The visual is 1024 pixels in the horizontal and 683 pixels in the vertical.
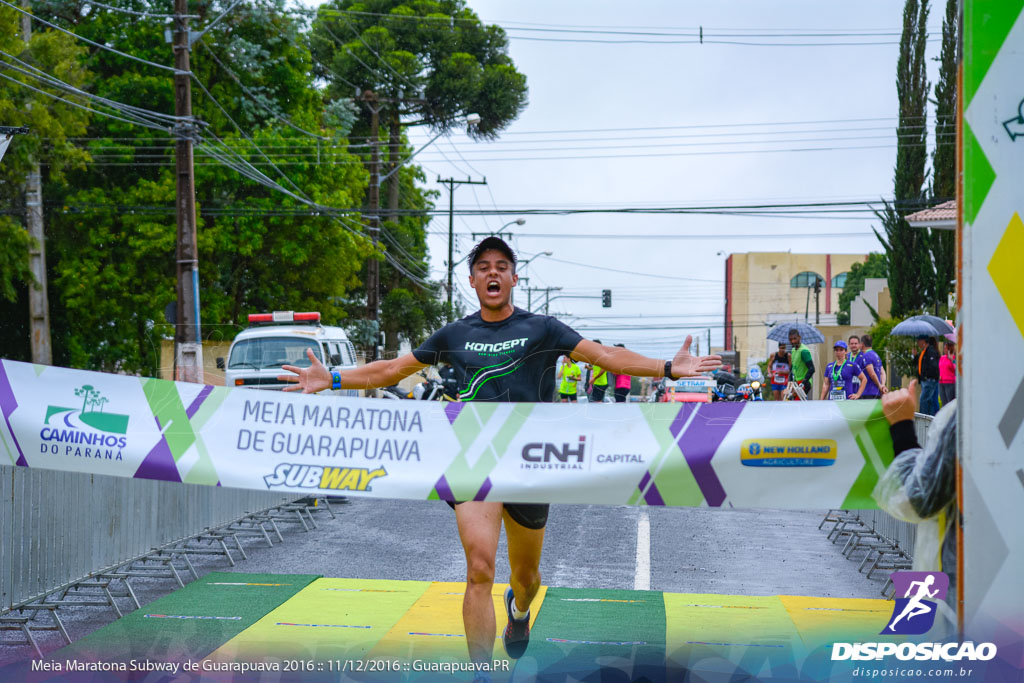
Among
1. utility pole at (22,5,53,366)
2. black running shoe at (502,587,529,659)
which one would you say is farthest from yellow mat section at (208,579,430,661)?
utility pole at (22,5,53,366)

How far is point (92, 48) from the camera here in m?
35.6

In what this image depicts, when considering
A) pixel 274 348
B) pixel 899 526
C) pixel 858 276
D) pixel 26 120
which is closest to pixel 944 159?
pixel 274 348

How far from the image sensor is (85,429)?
5215 millimetres

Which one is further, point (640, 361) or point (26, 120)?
point (26, 120)

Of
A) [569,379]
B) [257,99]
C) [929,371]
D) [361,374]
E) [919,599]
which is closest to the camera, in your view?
[919,599]

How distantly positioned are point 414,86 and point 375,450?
42.4 meters

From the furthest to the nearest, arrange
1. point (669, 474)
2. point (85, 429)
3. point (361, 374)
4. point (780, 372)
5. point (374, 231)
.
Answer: point (374, 231), point (780, 372), point (361, 374), point (85, 429), point (669, 474)

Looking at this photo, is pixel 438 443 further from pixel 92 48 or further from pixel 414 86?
pixel 414 86

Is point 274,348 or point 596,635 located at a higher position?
point 274,348

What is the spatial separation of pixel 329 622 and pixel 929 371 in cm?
1362

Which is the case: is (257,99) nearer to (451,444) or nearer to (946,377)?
(946,377)

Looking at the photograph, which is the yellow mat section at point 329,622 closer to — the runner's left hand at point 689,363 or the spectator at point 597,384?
the runner's left hand at point 689,363

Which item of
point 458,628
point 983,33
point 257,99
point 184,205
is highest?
point 257,99

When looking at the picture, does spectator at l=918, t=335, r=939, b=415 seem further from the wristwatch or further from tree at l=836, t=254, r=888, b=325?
tree at l=836, t=254, r=888, b=325
